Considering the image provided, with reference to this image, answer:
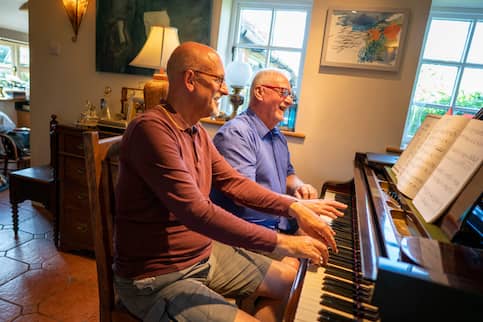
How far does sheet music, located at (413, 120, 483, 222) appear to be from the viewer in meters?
0.78

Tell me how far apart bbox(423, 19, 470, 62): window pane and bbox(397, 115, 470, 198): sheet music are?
1389mm

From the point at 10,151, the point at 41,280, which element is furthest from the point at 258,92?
the point at 10,151

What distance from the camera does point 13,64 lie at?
7.34 m

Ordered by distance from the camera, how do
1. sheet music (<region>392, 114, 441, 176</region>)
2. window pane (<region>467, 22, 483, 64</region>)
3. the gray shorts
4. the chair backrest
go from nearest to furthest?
the gray shorts < sheet music (<region>392, 114, 441, 176</region>) < window pane (<region>467, 22, 483, 64</region>) < the chair backrest

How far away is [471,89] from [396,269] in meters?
2.21

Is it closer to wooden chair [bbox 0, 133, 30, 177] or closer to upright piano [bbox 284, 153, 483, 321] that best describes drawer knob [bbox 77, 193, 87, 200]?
upright piano [bbox 284, 153, 483, 321]

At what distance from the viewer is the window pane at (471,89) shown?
2127mm

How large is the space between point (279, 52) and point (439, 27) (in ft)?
3.71

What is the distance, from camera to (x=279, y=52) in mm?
2459

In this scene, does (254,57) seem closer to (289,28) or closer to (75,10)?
(289,28)

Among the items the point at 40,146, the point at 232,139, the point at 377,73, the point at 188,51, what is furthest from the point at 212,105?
the point at 40,146

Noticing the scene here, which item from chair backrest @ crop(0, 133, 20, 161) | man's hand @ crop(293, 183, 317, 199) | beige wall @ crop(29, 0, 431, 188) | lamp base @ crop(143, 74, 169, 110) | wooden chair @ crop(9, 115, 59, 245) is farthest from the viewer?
chair backrest @ crop(0, 133, 20, 161)

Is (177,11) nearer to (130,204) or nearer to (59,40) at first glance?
(59,40)

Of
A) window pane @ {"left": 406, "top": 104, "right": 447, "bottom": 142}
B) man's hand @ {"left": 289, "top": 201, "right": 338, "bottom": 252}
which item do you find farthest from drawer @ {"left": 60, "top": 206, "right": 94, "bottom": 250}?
window pane @ {"left": 406, "top": 104, "right": 447, "bottom": 142}
